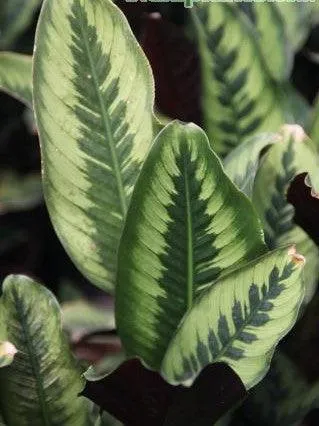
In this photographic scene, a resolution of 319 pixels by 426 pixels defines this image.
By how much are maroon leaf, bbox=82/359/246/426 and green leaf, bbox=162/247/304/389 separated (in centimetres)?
1

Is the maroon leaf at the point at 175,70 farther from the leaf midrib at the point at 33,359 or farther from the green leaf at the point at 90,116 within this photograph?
the leaf midrib at the point at 33,359

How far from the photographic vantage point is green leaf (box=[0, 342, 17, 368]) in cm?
60

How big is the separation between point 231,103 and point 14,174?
0.36 m

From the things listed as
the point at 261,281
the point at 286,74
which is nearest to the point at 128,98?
the point at 261,281

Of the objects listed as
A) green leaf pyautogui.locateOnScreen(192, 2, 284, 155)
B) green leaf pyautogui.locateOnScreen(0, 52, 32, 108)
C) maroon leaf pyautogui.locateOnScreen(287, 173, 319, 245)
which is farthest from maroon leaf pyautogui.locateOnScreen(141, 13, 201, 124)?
maroon leaf pyautogui.locateOnScreen(287, 173, 319, 245)

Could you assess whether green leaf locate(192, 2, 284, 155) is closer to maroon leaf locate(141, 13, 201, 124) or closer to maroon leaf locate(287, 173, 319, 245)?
maroon leaf locate(141, 13, 201, 124)

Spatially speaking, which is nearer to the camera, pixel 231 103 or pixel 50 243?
pixel 231 103

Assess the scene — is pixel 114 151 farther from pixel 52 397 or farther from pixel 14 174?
pixel 14 174

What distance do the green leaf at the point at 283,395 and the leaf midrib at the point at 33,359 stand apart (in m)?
0.22

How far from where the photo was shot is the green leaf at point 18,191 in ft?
3.45

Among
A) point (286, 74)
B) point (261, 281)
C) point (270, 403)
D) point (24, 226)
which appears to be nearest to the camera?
point (261, 281)

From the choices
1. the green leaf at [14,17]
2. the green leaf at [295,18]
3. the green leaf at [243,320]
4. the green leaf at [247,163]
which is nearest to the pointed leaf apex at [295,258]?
the green leaf at [243,320]

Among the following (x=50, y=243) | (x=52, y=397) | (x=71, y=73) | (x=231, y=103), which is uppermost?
(x=71, y=73)

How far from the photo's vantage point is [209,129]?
2.90ft
